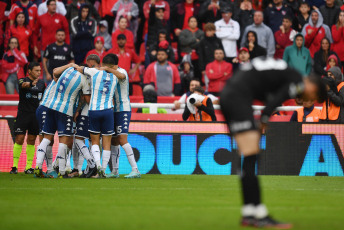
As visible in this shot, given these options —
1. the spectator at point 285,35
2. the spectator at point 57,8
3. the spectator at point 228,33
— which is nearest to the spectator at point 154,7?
the spectator at point 228,33

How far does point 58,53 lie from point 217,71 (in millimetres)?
4476

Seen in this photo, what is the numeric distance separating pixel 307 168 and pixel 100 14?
30.7 feet

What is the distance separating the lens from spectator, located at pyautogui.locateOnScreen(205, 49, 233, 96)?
19141mm

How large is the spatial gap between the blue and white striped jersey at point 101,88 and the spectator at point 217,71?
262 inches

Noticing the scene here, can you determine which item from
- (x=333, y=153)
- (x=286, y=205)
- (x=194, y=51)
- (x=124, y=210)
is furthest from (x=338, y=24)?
(x=124, y=210)

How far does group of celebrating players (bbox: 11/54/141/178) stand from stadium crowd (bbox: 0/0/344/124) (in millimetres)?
5844

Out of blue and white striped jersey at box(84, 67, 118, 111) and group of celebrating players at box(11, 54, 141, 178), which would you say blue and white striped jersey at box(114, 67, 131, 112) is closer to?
group of celebrating players at box(11, 54, 141, 178)

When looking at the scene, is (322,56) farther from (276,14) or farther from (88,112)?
(88,112)

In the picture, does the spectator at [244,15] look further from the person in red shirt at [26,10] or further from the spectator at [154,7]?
the person in red shirt at [26,10]

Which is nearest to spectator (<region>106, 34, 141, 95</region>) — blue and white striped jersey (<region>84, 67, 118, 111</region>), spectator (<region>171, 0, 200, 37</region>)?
spectator (<region>171, 0, 200, 37</region>)

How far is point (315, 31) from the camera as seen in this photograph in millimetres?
20875

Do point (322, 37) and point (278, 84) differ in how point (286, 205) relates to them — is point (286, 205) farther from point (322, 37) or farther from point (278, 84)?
point (322, 37)

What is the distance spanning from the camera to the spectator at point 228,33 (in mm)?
20406

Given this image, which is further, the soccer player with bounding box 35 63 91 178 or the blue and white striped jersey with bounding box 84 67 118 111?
the soccer player with bounding box 35 63 91 178
